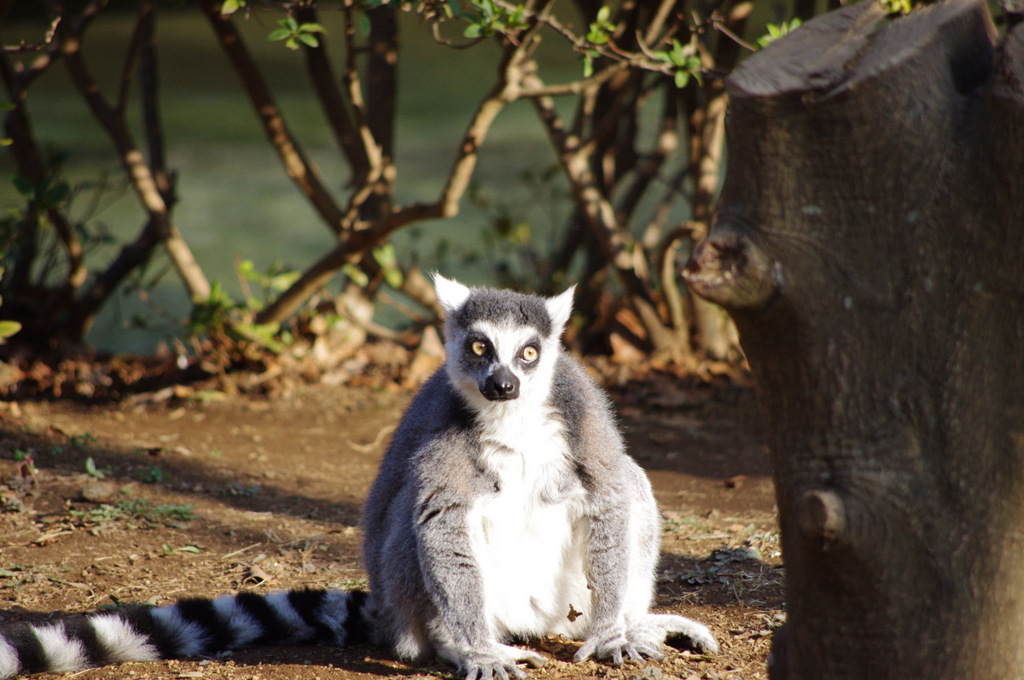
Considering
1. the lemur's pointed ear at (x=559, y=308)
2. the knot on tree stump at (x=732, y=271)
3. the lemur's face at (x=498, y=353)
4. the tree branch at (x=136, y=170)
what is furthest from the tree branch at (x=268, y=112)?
the knot on tree stump at (x=732, y=271)

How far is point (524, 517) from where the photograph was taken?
106 inches

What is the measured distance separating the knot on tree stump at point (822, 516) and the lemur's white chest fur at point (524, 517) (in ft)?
4.01

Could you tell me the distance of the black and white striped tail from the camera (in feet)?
8.05

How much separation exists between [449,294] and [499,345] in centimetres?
31

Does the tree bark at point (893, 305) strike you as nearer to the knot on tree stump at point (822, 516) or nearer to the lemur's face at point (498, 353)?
the knot on tree stump at point (822, 516)

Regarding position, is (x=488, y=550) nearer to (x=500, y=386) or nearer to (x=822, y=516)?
(x=500, y=386)

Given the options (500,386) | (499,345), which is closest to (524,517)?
(500,386)

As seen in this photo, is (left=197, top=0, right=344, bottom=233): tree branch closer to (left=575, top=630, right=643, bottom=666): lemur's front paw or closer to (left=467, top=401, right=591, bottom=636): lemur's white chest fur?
(left=467, top=401, right=591, bottom=636): lemur's white chest fur

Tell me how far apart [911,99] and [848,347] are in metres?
0.41

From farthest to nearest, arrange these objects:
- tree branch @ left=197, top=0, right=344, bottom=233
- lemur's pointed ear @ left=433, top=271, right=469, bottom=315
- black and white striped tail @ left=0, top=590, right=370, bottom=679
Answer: tree branch @ left=197, top=0, right=344, bottom=233
lemur's pointed ear @ left=433, top=271, right=469, bottom=315
black and white striped tail @ left=0, top=590, right=370, bottom=679

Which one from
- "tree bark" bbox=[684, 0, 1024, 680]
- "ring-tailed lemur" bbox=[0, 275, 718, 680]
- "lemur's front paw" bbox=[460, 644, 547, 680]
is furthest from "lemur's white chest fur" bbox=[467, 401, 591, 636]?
"tree bark" bbox=[684, 0, 1024, 680]

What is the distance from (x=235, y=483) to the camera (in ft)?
13.7

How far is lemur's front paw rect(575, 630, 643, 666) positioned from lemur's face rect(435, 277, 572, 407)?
2.36 ft

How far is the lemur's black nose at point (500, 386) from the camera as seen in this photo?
2.65 m
